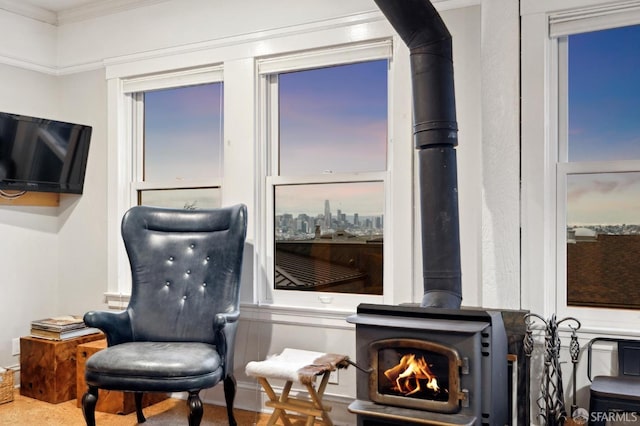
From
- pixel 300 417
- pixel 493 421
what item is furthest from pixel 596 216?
pixel 300 417

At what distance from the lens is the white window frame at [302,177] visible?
10.3ft

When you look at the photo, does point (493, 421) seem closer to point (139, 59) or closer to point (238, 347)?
point (238, 347)

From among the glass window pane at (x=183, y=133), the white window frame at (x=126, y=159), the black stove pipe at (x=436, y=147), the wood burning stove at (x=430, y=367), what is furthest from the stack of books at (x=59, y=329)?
the black stove pipe at (x=436, y=147)

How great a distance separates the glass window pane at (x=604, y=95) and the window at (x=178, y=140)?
2.11 meters

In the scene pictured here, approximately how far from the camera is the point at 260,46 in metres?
3.45

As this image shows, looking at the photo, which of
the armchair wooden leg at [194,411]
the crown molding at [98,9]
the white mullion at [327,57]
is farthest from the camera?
the crown molding at [98,9]

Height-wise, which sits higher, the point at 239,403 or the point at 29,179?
the point at 29,179

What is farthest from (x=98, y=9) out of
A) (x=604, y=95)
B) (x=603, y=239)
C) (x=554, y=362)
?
(x=554, y=362)

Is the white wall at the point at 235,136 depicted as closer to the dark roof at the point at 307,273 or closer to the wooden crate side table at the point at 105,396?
the dark roof at the point at 307,273

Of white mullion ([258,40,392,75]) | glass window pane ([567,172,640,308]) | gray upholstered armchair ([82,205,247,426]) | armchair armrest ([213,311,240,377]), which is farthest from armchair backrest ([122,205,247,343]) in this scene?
glass window pane ([567,172,640,308])

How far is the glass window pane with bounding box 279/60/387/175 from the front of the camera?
10.8 ft

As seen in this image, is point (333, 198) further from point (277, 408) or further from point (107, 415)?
point (107, 415)

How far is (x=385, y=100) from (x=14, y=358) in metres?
3.07

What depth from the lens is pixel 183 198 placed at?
3.88 meters
